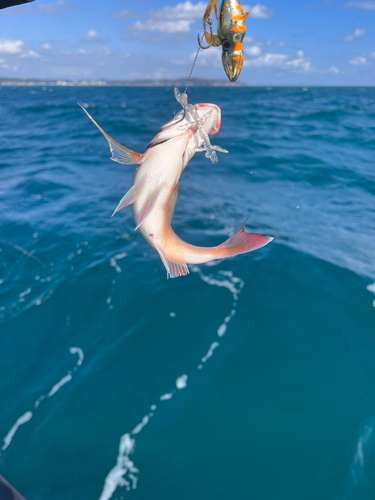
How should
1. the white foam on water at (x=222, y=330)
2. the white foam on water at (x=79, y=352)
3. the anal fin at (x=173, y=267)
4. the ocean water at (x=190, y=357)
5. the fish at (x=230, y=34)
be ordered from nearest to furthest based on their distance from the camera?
the fish at (x=230, y=34) → the anal fin at (x=173, y=267) → the ocean water at (x=190, y=357) → the white foam on water at (x=79, y=352) → the white foam on water at (x=222, y=330)

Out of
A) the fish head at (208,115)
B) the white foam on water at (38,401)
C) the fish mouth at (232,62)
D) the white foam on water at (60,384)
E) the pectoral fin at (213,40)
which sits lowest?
the white foam on water at (38,401)

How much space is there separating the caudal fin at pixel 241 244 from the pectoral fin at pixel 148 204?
0.76 meters

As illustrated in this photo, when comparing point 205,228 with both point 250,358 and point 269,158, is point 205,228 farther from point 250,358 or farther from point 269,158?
point 269,158

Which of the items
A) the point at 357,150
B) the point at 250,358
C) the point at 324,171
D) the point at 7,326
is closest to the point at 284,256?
the point at 250,358

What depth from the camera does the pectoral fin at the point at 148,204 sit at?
293 centimetres

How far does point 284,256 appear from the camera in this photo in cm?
684

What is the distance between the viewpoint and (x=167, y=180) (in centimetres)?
304

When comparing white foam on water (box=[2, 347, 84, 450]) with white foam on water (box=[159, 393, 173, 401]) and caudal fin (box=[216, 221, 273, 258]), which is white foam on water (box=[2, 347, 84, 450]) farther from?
caudal fin (box=[216, 221, 273, 258])

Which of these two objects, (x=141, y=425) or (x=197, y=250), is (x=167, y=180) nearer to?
(x=197, y=250)

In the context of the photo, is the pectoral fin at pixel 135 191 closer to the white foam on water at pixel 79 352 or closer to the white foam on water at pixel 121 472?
the white foam on water at pixel 121 472

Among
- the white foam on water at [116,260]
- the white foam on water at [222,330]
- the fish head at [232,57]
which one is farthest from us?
the white foam on water at [116,260]

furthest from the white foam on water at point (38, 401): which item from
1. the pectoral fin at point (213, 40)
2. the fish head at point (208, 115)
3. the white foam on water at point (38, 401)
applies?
the pectoral fin at point (213, 40)

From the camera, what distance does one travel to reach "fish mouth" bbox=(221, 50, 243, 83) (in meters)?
2.70

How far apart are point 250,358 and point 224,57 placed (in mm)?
3722
